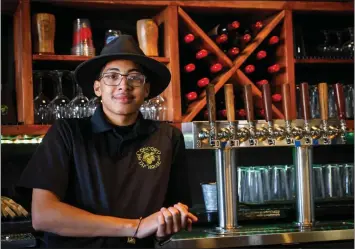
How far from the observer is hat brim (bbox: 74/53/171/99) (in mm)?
A: 1976

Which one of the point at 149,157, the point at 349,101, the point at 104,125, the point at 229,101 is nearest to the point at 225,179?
the point at 229,101

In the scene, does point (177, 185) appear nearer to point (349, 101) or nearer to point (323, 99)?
point (323, 99)

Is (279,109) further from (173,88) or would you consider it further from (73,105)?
(73,105)

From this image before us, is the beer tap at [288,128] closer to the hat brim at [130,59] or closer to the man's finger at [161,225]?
the hat brim at [130,59]

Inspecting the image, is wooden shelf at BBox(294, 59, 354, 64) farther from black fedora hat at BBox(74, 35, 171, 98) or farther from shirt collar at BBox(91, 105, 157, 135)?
shirt collar at BBox(91, 105, 157, 135)

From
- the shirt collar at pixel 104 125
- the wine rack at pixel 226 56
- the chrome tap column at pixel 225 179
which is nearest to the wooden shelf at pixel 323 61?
the wine rack at pixel 226 56

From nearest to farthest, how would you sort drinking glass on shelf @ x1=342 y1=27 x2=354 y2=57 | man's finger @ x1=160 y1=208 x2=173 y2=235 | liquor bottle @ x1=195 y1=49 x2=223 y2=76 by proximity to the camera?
man's finger @ x1=160 y1=208 x2=173 y2=235
liquor bottle @ x1=195 y1=49 x2=223 y2=76
drinking glass on shelf @ x1=342 y1=27 x2=354 y2=57

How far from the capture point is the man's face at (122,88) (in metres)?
1.94

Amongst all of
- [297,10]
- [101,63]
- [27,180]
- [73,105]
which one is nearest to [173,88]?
[73,105]

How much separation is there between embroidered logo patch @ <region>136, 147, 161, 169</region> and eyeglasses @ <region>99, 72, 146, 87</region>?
0.23 m

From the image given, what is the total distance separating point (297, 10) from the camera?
3.33 metres

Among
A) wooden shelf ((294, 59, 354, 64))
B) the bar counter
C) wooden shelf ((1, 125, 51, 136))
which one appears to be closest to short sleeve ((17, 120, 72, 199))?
the bar counter

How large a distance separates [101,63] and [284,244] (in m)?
1.17

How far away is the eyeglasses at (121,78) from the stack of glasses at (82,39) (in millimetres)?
1109
